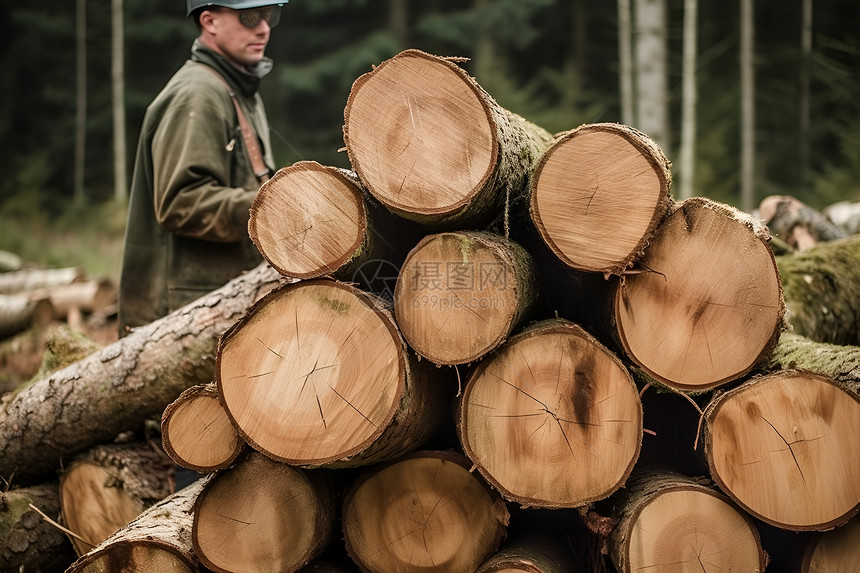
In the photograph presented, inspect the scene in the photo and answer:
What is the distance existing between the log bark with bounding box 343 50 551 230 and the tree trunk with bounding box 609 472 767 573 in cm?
101

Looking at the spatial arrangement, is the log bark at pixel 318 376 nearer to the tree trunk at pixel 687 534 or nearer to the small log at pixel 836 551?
the tree trunk at pixel 687 534

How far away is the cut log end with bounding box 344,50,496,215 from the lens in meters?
1.98

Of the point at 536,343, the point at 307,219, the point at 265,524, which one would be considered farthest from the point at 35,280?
the point at 536,343

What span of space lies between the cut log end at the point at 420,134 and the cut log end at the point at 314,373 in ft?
1.09

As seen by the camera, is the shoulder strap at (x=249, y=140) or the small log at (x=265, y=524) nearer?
the small log at (x=265, y=524)

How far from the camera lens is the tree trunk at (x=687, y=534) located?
2.08 metres

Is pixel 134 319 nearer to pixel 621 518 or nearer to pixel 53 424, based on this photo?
pixel 53 424

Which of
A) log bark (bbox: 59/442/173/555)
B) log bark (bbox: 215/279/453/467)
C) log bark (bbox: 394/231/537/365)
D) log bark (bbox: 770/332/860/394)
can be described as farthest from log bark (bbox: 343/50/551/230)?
log bark (bbox: 59/442/173/555)

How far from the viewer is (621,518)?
7.06 ft

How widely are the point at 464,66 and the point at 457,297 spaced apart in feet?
48.5

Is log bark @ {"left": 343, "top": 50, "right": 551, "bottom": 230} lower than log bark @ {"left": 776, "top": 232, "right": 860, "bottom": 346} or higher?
higher

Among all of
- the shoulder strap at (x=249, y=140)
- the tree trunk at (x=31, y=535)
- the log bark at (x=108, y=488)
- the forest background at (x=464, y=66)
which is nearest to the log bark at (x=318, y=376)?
the log bark at (x=108, y=488)

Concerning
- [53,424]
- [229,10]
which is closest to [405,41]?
[229,10]

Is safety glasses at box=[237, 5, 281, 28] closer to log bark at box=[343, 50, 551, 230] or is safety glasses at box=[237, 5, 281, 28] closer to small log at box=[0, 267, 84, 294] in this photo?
log bark at box=[343, 50, 551, 230]
